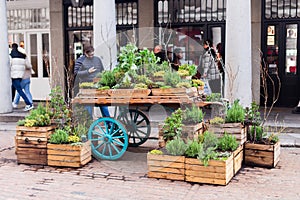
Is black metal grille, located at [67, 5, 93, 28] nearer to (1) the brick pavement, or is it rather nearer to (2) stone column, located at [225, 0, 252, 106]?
(2) stone column, located at [225, 0, 252, 106]

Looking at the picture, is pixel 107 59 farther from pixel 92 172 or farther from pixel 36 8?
pixel 36 8

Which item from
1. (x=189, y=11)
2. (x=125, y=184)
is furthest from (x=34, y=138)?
(x=189, y=11)

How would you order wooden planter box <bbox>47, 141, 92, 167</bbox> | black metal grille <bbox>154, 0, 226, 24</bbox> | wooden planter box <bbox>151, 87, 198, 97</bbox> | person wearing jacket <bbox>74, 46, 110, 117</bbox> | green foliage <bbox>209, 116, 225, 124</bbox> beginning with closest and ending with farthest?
wooden planter box <bbox>151, 87, 198, 97</bbox> → wooden planter box <bbox>47, 141, 92, 167</bbox> → green foliage <bbox>209, 116, 225, 124</bbox> → person wearing jacket <bbox>74, 46, 110, 117</bbox> → black metal grille <bbox>154, 0, 226, 24</bbox>

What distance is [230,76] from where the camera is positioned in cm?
841

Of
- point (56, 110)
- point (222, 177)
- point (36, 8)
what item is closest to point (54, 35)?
point (36, 8)

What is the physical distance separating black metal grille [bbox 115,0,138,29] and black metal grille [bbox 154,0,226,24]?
724 millimetres

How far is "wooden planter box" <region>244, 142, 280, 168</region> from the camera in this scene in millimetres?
6477

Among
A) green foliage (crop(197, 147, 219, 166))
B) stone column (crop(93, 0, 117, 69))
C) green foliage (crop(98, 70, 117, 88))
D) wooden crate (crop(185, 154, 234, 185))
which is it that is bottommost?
wooden crate (crop(185, 154, 234, 185))

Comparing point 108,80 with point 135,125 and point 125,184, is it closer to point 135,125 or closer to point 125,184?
point 135,125

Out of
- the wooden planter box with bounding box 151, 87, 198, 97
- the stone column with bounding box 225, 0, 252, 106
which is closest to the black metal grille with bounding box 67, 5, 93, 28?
the stone column with bounding box 225, 0, 252, 106

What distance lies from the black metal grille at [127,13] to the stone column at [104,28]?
3.38 m

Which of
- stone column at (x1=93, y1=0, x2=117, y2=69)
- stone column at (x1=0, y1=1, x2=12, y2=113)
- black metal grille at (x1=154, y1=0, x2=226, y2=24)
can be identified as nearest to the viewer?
stone column at (x1=93, y1=0, x2=117, y2=69)

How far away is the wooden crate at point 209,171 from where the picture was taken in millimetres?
5664

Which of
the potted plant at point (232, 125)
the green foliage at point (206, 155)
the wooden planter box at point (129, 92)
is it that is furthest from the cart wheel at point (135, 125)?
the green foliage at point (206, 155)
